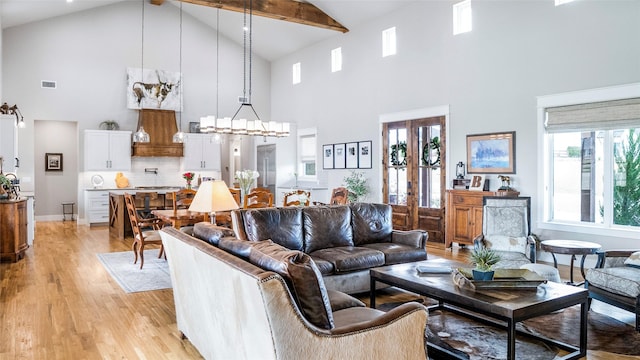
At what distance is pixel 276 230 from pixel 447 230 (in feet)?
12.8

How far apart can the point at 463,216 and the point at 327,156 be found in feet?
14.4

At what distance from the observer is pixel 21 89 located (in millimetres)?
10148

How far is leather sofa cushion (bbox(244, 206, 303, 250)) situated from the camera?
4426mm

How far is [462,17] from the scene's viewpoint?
7.71 m

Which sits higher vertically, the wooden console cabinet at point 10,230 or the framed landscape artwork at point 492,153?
the framed landscape artwork at point 492,153

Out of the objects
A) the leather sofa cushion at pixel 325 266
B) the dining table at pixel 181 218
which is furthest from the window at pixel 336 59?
the leather sofa cushion at pixel 325 266

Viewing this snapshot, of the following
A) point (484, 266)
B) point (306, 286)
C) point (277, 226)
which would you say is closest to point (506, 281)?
point (484, 266)

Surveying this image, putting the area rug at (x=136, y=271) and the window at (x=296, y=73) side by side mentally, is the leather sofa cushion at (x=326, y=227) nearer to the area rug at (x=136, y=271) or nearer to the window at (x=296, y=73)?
the area rug at (x=136, y=271)

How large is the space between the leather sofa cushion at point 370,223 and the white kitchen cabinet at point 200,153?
7.68 metres

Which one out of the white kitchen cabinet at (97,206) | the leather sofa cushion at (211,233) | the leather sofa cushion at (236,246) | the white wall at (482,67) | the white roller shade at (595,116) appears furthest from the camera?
the white kitchen cabinet at (97,206)

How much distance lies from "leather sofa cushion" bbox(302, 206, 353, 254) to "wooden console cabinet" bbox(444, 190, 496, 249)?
2713mm

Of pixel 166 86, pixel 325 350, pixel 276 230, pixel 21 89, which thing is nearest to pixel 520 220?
pixel 276 230

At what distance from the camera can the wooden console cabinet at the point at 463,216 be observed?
6961 mm

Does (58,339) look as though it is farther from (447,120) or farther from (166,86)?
(166,86)
